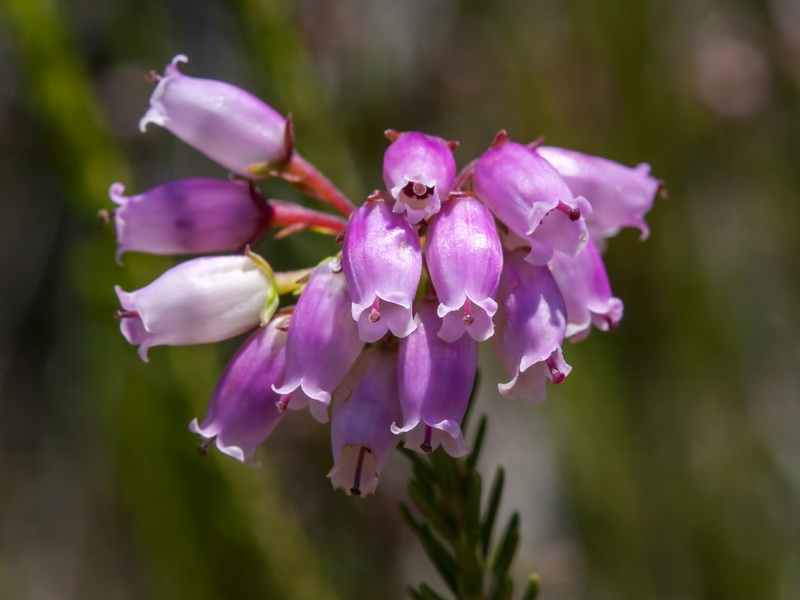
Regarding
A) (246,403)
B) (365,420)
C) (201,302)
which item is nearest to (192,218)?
(201,302)

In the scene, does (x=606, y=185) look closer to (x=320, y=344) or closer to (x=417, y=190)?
(x=417, y=190)

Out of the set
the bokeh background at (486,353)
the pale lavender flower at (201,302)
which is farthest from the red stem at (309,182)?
the bokeh background at (486,353)

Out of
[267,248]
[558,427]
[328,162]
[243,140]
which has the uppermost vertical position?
[267,248]

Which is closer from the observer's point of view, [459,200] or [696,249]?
[459,200]

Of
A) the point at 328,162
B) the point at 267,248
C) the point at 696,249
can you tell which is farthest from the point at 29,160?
the point at 696,249

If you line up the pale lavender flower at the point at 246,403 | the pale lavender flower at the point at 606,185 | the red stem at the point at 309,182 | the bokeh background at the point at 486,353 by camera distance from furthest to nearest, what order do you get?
1. the bokeh background at the point at 486,353
2. the red stem at the point at 309,182
3. the pale lavender flower at the point at 606,185
4. the pale lavender flower at the point at 246,403

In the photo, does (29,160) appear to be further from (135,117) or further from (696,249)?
(696,249)

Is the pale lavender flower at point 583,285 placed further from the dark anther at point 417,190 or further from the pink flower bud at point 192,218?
the pink flower bud at point 192,218

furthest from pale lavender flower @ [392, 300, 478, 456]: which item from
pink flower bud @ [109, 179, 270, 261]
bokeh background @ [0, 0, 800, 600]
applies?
bokeh background @ [0, 0, 800, 600]
